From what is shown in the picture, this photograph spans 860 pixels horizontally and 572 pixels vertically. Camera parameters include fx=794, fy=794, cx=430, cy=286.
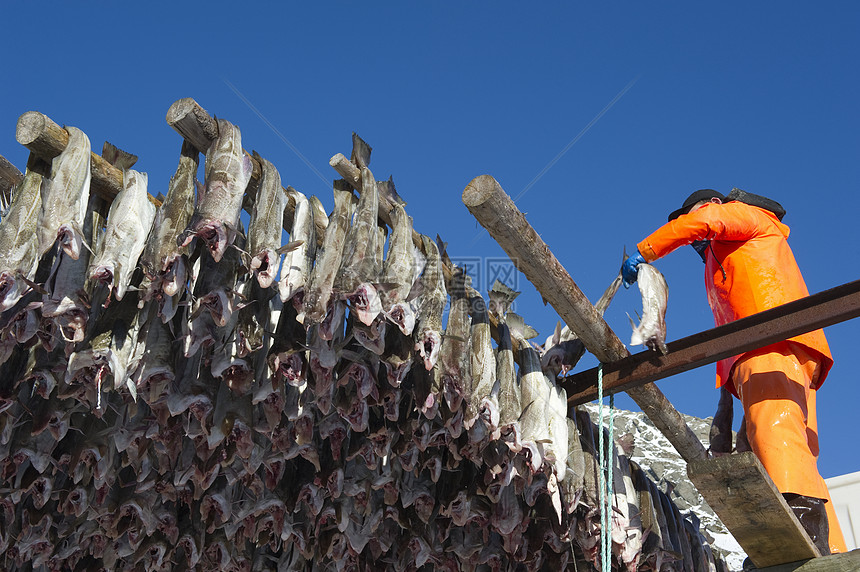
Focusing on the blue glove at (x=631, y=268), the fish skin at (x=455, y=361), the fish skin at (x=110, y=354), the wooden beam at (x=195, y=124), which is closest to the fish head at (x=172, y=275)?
the fish skin at (x=110, y=354)

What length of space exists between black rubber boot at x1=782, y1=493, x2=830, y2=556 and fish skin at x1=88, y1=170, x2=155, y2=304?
3.53m

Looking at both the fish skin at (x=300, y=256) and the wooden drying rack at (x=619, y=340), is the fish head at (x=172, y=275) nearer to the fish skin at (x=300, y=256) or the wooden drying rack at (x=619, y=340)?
the fish skin at (x=300, y=256)

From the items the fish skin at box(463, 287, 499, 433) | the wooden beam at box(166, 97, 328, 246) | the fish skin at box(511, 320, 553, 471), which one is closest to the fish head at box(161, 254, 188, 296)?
the wooden beam at box(166, 97, 328, 246)

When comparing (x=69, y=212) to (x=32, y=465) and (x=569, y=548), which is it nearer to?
(x=32, y=465)

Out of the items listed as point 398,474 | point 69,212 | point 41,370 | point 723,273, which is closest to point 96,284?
point 69,212

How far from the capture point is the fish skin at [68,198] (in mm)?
3625

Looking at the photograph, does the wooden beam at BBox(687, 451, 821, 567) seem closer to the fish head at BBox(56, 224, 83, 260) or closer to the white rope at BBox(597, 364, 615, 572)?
the white rope at BBox(597, 364, 615, 572)

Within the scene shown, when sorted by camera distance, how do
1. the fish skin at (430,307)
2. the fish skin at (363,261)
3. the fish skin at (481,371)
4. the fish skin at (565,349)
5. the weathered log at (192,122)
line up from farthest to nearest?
the fish skin at (565,349), the fish skin at (481,371), the fish skin at (430,307), the weathered log at (192,122), the fish skin at (363,261)

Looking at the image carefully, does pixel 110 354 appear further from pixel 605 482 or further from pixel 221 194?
pixel 605 482

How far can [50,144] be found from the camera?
157 inches

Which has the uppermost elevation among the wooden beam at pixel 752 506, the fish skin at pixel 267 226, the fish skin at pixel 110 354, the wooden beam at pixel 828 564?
the fish skin at pixel 267 226

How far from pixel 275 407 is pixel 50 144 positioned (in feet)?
5.77

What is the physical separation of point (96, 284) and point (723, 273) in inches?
146

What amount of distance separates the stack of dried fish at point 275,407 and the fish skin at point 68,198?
0.02 metres
